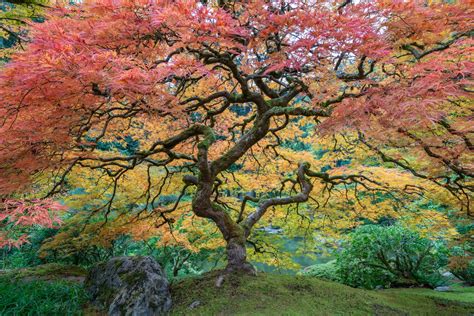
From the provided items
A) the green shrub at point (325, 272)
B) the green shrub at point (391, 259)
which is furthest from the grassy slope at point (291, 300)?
the green shrub at point (325, 272)

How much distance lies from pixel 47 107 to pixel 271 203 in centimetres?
287

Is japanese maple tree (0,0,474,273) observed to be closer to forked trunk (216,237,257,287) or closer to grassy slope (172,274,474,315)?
forked trunk (216,237,257,287)

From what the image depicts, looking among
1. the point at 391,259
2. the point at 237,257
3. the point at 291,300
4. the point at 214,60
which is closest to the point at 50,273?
the point at 237,257

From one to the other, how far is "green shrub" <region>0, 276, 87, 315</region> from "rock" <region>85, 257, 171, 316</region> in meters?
0.22

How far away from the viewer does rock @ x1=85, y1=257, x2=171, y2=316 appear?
3.41 m

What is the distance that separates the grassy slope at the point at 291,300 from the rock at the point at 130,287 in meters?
0.23

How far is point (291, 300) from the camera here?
3.47 meters

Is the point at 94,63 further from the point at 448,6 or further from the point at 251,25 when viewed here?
the point at 448,6

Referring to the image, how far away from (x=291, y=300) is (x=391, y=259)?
429 centimetres

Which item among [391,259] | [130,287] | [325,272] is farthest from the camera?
[325,272]

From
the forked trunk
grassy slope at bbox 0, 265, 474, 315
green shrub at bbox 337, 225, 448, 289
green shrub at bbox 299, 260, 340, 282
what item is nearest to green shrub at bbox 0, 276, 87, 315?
grassy slope at bbox 0, 265, 474, 315

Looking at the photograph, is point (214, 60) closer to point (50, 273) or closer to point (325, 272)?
point (50, 273)

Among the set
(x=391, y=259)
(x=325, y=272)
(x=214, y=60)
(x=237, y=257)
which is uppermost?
(x=214, y=60)

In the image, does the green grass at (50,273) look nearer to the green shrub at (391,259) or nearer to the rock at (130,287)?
the rock at (130,287)
